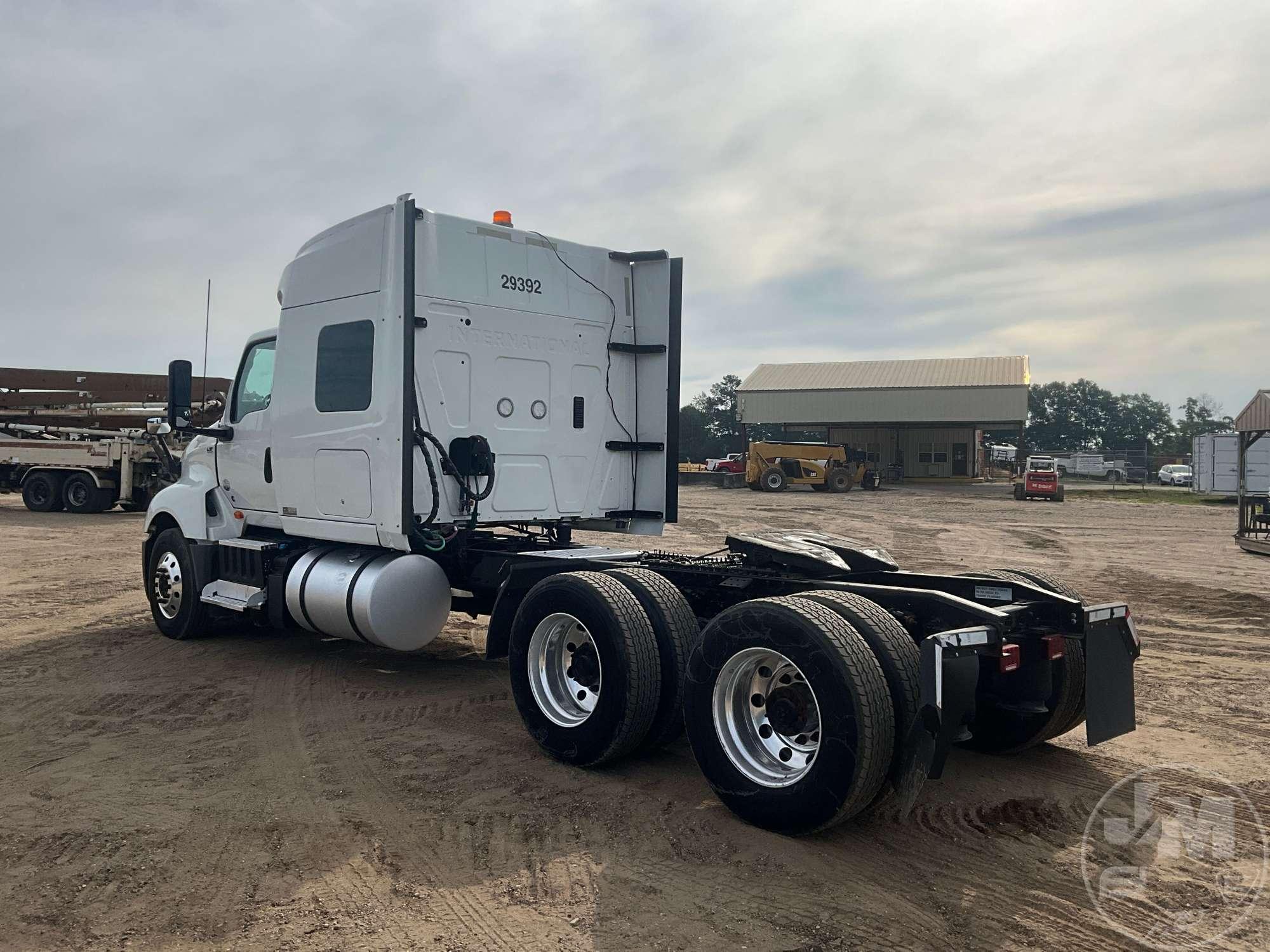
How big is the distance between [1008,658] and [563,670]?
2.43 m

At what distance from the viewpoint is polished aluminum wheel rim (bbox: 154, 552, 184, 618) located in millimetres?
8656

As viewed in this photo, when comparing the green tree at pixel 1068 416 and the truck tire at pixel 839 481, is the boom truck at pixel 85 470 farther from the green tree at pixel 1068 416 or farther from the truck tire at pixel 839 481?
the green tree at pixel 1068 416

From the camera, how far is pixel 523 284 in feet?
23.5

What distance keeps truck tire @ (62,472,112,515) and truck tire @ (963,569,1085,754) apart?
75.6ft

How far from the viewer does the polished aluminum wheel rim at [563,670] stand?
17.6 feet

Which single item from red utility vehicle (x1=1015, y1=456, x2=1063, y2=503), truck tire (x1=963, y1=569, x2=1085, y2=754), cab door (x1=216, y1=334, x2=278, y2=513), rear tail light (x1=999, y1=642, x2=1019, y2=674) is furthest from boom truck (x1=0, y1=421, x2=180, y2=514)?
red utility vehicle (x1=1015, y1=456, x2=1063, y2=503)

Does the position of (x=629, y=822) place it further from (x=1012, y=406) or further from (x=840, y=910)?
(x=1012, y=406)

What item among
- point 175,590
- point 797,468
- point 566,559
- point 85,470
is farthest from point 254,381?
point 797,468

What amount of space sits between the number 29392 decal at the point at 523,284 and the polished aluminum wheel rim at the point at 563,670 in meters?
2.77

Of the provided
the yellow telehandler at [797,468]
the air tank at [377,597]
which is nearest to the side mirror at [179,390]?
the air tank at [377,597]

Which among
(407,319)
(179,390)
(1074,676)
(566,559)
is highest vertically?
(407,319)

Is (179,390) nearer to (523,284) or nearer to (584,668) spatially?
(523,284)

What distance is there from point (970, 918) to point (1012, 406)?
159 feet

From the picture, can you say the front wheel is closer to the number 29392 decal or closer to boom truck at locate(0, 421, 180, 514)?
boom truck at locate(0, 421, 180, 514)
